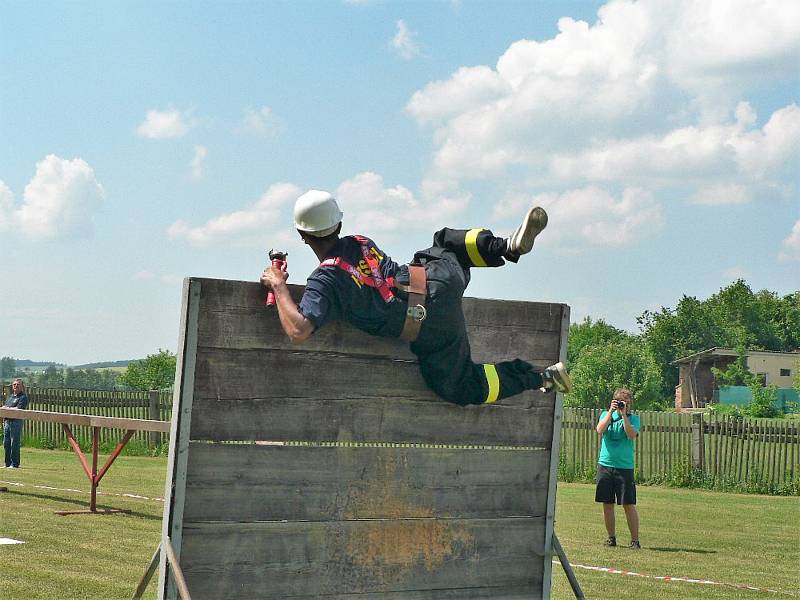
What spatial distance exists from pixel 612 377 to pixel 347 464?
9856 centimetres

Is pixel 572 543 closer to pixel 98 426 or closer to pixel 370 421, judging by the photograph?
pixel 98 426

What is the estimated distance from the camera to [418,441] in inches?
236

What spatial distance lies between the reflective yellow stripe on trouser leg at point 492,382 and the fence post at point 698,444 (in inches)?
746

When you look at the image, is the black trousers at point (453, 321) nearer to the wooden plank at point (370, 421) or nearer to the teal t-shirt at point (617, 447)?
the wooden plank at point (370, 421)

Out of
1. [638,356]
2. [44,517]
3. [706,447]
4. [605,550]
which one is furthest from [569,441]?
[638,356]

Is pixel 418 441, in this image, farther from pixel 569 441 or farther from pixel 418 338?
pixel 569 441

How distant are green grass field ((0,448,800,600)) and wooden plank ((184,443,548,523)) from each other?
2.95m

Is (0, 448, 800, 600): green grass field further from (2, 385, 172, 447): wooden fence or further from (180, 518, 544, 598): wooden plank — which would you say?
(2, 385, 172, 447): wooden fence

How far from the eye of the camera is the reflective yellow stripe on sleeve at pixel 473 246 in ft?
19.2

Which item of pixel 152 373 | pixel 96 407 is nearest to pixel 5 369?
pixel 152 373

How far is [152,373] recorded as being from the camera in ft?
374

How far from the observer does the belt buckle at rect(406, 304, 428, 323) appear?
5.66m

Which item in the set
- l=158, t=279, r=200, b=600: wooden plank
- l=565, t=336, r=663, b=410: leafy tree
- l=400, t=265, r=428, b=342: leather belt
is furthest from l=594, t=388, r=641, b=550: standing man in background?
l=565, t=336, r=663, b=410: leafy tree

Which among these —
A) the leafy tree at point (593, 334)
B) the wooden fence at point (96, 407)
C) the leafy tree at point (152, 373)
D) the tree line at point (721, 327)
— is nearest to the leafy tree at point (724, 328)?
the tree line at point (721, 327)
